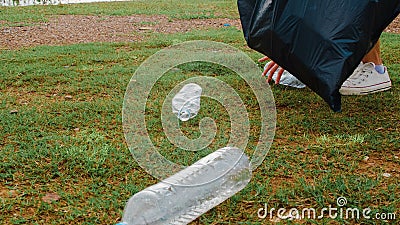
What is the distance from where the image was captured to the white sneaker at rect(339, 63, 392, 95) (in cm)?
312

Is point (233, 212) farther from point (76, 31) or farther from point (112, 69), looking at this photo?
point (76, 31)

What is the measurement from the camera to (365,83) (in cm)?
312

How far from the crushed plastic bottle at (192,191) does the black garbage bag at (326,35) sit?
53 centimetres

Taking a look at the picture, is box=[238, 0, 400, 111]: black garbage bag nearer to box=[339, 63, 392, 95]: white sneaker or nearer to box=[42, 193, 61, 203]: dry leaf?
box=[339, 63, 392, 95]: white sneaker

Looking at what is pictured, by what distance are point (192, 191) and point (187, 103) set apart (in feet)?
2.76

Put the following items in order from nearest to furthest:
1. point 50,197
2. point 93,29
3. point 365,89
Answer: point 50,197 → point 365,89 → point 93,29

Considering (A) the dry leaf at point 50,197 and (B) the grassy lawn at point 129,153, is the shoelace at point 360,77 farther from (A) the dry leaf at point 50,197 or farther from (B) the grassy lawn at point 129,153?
(A) the dry leaf at point 50,197

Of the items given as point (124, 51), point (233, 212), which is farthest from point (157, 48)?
point (233, 212)

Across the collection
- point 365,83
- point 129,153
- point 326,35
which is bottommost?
point 129,153

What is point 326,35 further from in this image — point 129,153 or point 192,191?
point 129,153

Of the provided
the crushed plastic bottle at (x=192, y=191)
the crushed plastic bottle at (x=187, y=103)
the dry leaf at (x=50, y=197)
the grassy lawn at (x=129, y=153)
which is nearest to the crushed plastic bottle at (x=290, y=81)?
the grassy lawn at (x=129, y=153)

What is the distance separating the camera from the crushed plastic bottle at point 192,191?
1773mm

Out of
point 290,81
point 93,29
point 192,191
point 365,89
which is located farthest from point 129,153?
point 93,29

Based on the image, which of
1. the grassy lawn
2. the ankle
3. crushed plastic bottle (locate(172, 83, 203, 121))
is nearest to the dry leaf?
the grassy lawn
